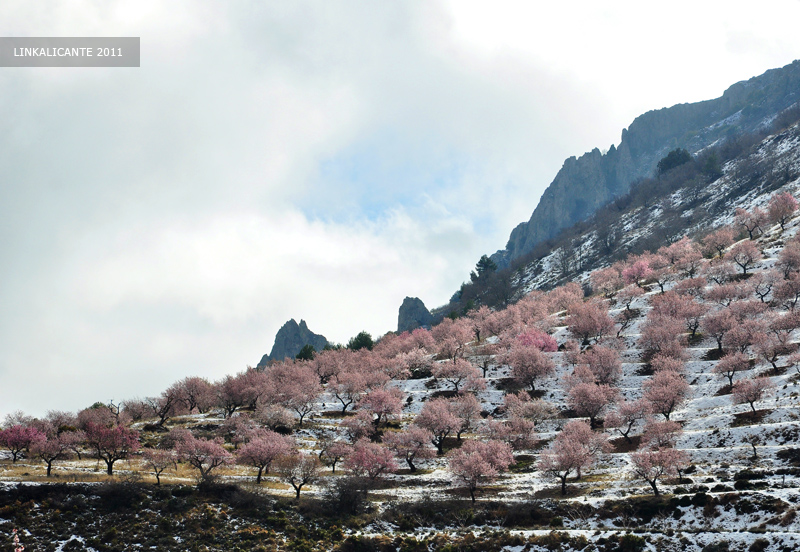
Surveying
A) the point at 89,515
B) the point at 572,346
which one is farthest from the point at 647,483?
the point at 89,515

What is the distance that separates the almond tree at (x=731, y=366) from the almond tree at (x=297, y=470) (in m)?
70.5

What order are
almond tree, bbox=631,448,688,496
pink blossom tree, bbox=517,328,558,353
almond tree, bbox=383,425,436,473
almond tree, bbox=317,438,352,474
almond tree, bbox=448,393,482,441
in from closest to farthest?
almond tree, bbox=631,448,688,496 → almond tree, bbox=317,438,352,474 → almond tree, bbox=383,425,436,473 → almond tree, bbox=448,393,482,441 → pink blossom tree, bbox=517,328,558,353

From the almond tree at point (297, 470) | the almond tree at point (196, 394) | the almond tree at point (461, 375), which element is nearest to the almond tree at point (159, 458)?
the almond tree at point (297, 470)

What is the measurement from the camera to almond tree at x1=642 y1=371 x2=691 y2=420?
3017 inches

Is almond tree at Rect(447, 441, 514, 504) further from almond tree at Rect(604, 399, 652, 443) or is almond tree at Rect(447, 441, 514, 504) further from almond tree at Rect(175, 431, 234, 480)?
almond tree at Rect(175, 431, 234, 480)

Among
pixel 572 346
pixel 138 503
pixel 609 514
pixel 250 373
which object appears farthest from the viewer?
pixel 250 373

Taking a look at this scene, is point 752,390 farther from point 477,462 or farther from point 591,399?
point 477,462

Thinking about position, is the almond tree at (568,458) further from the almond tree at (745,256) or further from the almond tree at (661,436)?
the almond tree at (745,256)

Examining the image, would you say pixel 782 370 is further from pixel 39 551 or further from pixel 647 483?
pixel 39 551

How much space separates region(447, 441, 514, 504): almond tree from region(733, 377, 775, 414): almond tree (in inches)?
1380

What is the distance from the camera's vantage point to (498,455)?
68438 millimetres

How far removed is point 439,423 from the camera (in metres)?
83.6

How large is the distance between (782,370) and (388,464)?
66.3 metres

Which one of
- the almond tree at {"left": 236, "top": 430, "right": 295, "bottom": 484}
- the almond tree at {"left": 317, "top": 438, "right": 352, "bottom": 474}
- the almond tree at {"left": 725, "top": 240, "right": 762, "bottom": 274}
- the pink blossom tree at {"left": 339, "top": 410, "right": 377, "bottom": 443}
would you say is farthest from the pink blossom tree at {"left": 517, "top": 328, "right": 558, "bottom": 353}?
the almond tree at {"left": 236, "top": 430, "right": 295, "bottom": 484}
